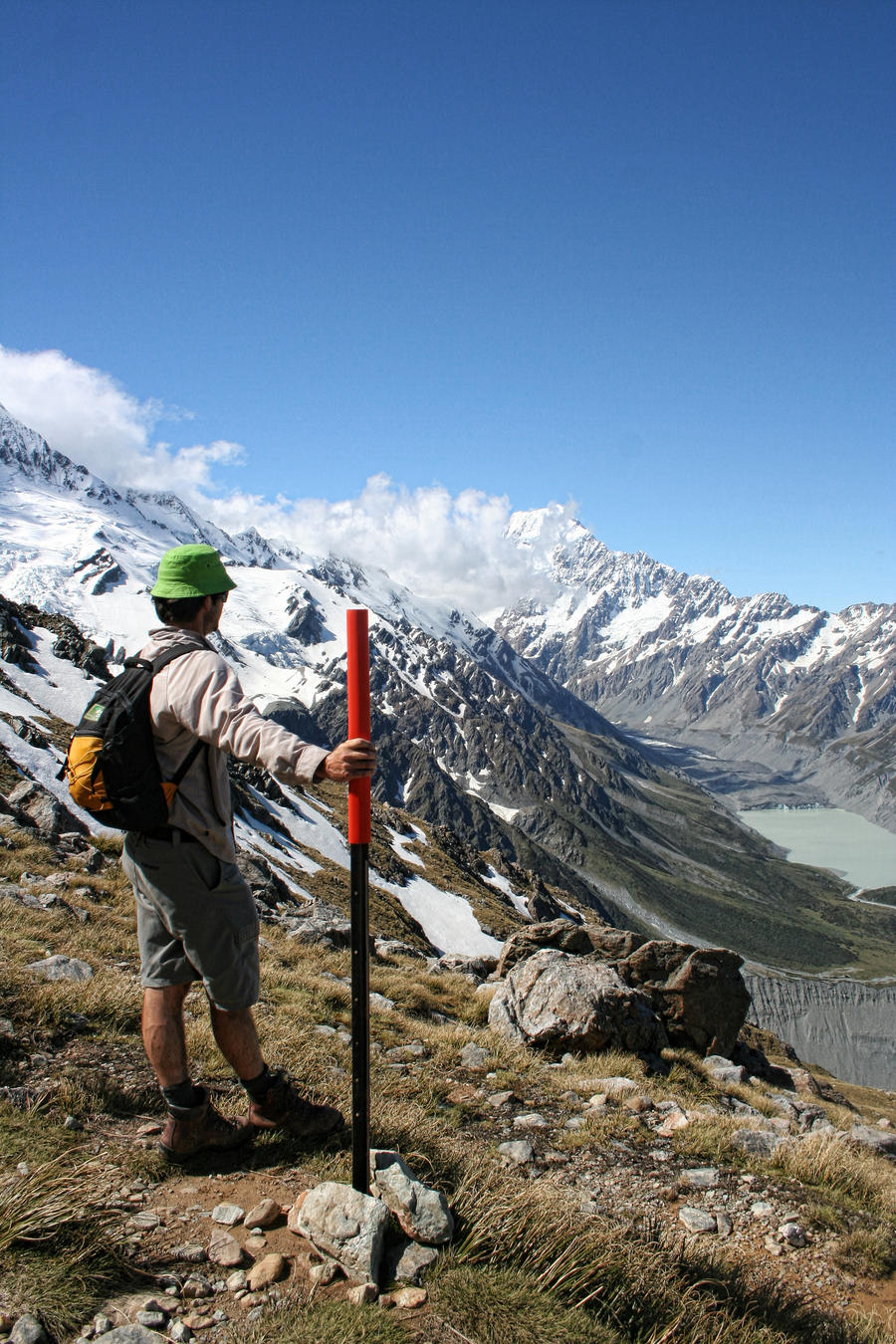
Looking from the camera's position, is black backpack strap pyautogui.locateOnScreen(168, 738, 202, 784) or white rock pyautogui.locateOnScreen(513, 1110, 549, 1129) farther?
white rock pyautogui.locateOnScreen(513, 1110, 549, 1129)

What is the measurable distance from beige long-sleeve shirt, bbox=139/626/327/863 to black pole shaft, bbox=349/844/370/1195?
759 mm

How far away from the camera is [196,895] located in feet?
15.9

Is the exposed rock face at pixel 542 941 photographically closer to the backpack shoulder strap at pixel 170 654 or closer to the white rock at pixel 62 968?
the white rock at pixel 62 968

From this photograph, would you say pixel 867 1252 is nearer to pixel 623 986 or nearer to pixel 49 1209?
pixel 49 1209

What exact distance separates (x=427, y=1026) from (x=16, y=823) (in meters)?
10.7

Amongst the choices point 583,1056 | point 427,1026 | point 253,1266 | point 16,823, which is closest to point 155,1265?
point 253,1266

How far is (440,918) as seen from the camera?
60.1 m

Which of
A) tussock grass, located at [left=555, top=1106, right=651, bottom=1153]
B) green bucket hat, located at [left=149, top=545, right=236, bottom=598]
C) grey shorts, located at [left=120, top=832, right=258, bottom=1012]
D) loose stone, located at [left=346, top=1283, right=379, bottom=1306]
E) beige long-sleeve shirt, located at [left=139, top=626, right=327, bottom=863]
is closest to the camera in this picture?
loose stone, located at [left=346, top=1283, right=379, bottom=1306]

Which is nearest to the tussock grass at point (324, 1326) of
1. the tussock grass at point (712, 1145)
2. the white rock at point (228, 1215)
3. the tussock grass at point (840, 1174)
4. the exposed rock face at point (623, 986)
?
the white rock at point (228, 1215)

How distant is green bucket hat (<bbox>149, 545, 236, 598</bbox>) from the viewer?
5.02m

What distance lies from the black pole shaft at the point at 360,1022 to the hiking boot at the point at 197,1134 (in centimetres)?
110

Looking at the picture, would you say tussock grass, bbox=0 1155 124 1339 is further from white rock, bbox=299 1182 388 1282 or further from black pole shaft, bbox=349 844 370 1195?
black pole shaft, bbox=349 844 370 1195

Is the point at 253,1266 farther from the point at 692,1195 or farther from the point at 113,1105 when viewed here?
the point at 692,1195

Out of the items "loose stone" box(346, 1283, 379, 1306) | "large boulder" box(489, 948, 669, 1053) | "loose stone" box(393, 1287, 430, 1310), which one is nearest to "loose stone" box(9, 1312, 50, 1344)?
"loose stone" box(346, 1283, 379, 1306)
